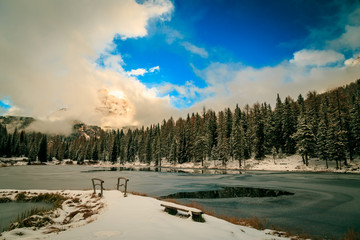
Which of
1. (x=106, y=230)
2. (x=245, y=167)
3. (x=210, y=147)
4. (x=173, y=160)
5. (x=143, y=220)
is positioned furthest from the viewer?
(x=173, y=160)

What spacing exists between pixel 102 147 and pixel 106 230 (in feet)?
502

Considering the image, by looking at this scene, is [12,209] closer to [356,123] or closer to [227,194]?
[227,194]

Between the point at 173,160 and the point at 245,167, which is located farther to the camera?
the point at 173,160

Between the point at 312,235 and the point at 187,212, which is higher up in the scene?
the point at 187,212

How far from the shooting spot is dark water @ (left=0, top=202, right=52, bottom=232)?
12.3 meters

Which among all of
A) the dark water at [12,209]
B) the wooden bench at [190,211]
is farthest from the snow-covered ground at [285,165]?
the dark water at [12,209]

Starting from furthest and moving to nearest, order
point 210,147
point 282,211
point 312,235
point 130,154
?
point 130,154, point 210,147, point 282,211, point 312,235

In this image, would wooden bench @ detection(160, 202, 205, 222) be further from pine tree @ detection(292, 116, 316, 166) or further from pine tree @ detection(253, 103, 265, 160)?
pine tree @ detection(253, 103, 265, 160)

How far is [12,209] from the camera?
1557 cm

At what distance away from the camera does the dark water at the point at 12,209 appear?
12.3m

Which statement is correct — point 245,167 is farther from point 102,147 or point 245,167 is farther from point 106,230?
point 102,147

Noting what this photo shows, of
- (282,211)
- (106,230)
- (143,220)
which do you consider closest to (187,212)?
(143,220)

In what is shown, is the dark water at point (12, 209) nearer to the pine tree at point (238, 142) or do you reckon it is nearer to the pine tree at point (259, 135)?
the pine tree at point (238, 142)

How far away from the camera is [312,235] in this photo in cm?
914
